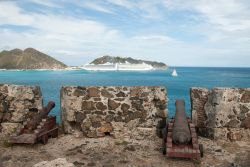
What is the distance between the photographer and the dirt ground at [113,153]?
6559 mm

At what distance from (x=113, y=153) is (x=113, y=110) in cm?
152

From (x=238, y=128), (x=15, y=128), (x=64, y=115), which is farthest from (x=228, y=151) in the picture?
(x=15, y=128)

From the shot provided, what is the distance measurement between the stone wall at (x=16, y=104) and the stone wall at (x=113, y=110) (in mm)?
806

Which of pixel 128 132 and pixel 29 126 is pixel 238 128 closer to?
pixel 128 132

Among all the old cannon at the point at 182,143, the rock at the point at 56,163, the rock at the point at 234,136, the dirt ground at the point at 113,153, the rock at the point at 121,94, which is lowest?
the rock at the point at 56,163

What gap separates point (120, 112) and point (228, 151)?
269 cm

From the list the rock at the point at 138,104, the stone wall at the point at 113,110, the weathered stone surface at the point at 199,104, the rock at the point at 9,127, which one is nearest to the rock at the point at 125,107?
the stone wall at the point at 113,110

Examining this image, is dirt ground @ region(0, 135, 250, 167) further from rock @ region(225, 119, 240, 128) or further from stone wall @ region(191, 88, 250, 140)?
rock @ region(225, 119, 240, 128)

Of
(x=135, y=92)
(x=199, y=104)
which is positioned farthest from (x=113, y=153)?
(x=199, y=104)

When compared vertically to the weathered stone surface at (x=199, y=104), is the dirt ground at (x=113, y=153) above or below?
below

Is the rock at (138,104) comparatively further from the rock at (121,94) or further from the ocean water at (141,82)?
the ocean water at (141,82)

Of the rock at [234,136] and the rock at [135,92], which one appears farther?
the rock at [135,92]

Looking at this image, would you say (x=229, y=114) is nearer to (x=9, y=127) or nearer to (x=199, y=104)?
(x=199, y=104)

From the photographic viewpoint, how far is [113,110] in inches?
332
